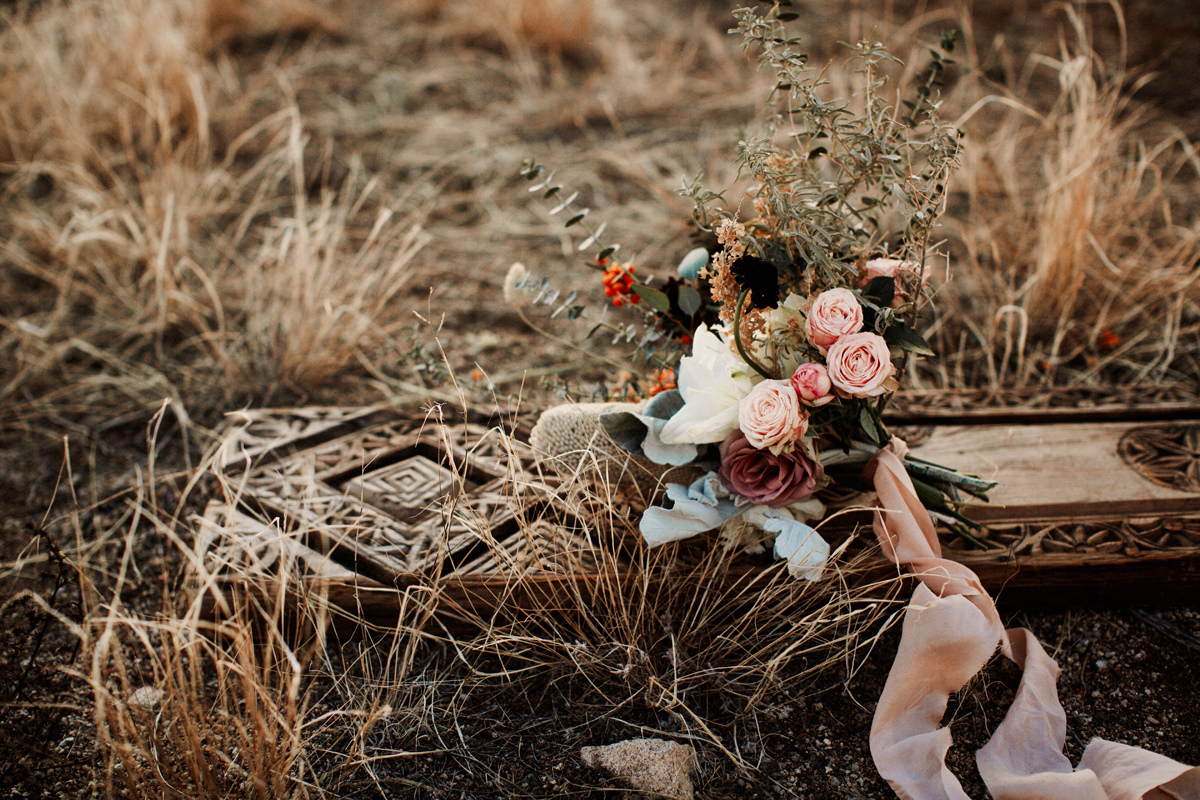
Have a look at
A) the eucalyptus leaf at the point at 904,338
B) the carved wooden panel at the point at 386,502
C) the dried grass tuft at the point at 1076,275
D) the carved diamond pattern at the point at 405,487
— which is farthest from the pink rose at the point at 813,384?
the dried grass tuft at the point at 1076,275

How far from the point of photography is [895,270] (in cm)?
131

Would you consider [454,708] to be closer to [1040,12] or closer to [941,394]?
[941,394]

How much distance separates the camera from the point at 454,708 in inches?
54.3

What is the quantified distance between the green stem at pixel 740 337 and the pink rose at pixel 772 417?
7 cm

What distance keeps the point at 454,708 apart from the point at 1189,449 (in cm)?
160

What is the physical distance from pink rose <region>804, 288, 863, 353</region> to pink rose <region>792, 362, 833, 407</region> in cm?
5

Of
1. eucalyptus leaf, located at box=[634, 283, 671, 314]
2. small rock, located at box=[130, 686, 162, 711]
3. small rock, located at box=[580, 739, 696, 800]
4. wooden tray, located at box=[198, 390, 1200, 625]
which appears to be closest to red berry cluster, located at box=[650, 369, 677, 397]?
eucalyptus leaf, located at box=[634, 283, 671, 314]

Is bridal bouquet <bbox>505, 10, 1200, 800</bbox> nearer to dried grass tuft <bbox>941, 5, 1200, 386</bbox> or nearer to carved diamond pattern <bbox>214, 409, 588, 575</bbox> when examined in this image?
carved diamond pattern <bbox>214, 409, 588, 575</bbox>

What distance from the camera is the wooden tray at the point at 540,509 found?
1431 millimetres

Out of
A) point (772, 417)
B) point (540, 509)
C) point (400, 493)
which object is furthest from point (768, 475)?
point (400, 493)

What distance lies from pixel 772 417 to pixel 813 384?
8 cm

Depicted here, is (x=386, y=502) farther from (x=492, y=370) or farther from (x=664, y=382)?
(x=492, y=370)

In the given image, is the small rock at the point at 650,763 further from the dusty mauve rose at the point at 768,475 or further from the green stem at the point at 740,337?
the green stem at the point at 740,337

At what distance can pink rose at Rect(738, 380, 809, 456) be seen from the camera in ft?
3.88
